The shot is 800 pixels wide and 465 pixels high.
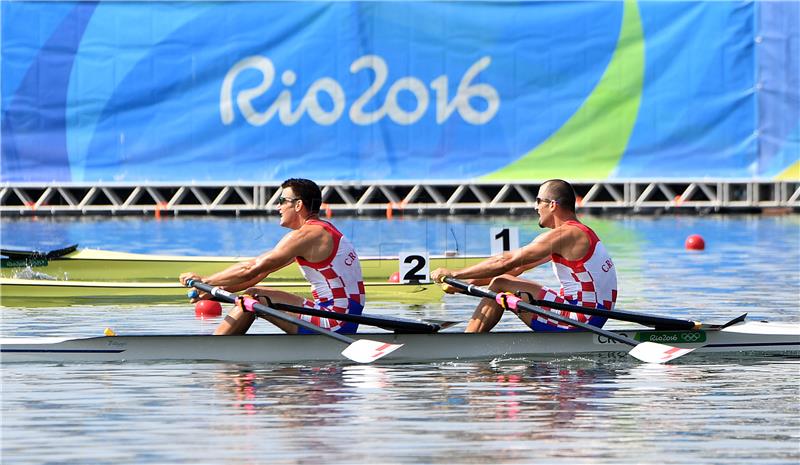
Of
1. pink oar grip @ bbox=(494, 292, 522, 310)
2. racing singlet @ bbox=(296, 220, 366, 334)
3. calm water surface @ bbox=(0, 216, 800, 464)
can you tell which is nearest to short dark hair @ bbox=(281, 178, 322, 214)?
racing singlet @ bbox=(296, 220, 366, 334)

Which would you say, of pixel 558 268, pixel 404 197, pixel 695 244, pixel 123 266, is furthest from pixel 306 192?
pixel 404 197

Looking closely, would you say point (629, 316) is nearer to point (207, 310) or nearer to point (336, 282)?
point (336, 282)

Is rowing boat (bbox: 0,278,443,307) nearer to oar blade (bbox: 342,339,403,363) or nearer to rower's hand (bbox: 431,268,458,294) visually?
rower's hand (bbox: 431,268,458,294)

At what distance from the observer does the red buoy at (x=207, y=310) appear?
21.5 metres

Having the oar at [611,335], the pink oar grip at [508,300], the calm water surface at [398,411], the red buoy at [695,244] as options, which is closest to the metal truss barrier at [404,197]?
the red buoy at [695,244]

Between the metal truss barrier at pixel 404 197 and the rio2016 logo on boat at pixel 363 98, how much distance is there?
6.16ft

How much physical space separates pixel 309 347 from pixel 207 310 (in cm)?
683

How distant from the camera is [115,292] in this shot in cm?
2194

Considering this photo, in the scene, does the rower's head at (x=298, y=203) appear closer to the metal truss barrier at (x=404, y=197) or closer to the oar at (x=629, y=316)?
the oar at (x=629, y=316)

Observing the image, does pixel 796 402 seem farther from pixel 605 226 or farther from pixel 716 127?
pixel 716 127

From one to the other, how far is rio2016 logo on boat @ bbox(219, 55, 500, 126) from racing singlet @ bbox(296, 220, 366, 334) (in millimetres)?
34025

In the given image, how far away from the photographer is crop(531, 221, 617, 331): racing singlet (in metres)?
15.2

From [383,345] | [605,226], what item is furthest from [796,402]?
[605,226]

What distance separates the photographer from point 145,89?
49.2 meters
